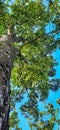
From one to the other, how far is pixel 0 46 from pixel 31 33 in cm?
479

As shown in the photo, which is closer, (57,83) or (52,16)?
(52,16)

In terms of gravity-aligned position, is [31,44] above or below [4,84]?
above

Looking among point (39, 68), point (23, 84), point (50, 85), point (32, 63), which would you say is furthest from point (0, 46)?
point (50, 85)

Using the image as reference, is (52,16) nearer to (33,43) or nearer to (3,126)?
(33,43)

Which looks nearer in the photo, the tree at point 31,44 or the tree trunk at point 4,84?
the tree trunk at point 4,84

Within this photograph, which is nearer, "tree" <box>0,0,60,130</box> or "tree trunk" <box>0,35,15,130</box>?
"tree trunk" <box>0,35,15,130</box>

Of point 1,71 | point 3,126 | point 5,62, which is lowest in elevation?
point 3,126

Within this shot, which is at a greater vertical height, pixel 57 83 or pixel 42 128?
pixel 57 83

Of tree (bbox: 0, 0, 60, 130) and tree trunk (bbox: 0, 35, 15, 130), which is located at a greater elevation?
tree (bbox: 0, 0, 60, 130)

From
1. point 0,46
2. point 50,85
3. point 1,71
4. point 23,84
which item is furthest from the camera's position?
point 50,85

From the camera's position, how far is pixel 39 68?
1176 centimetres

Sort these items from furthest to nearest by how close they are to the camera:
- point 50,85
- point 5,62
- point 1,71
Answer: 1. point 50,85
2. point 5,62
3. point 1,71

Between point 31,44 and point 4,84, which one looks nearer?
point 4,84

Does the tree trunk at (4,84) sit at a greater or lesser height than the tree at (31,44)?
lesser
